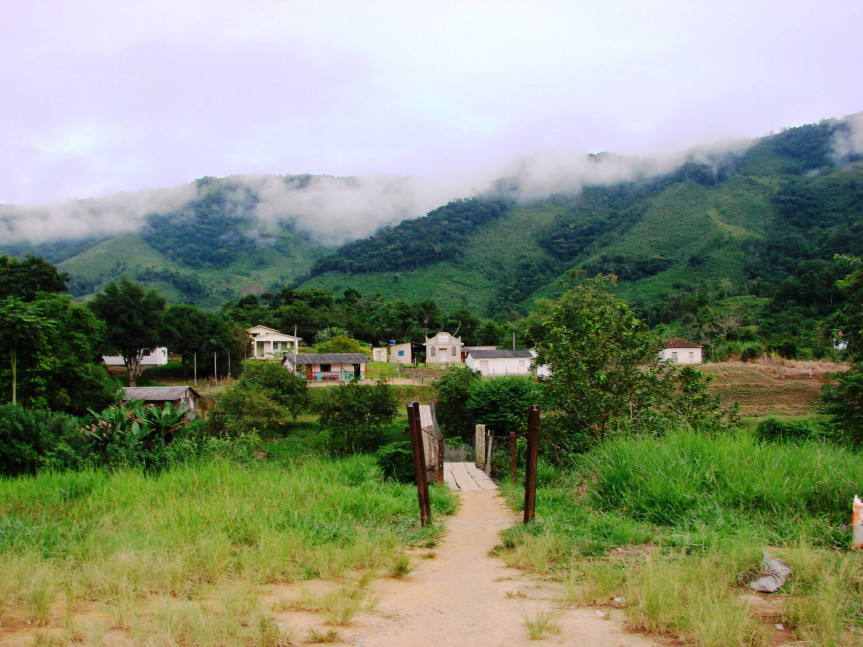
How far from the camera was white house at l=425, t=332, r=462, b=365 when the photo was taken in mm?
57406

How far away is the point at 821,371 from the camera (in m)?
39.1

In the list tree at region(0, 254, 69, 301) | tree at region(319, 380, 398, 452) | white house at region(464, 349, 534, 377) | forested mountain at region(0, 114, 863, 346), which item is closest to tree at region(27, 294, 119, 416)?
tree at region(0, 254, 69, 301)

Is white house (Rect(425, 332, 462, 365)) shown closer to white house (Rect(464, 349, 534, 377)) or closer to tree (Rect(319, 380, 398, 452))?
white house (Rect(464, 349, 534, 377))

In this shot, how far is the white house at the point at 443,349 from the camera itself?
5741 centimetres

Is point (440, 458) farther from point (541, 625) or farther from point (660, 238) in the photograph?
point (660, 238)

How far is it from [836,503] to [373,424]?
26.1 m

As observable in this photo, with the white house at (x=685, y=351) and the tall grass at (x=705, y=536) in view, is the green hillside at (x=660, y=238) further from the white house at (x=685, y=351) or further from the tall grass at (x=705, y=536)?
the tall grass at (x=705, y=536)

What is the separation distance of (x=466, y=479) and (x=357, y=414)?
59.3 ft

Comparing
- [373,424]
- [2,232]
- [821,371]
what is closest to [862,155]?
[821,371]

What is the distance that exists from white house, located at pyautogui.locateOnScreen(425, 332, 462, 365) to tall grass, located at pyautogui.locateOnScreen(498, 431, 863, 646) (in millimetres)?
50149

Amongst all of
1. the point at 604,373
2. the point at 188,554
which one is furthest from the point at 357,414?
the point at 188,554

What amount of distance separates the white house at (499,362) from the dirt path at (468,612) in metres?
42.7

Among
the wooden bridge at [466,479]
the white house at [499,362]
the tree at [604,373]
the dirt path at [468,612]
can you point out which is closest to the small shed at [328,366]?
the white house at [499,362]

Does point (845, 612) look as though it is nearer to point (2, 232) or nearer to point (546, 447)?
point (546, 447)
